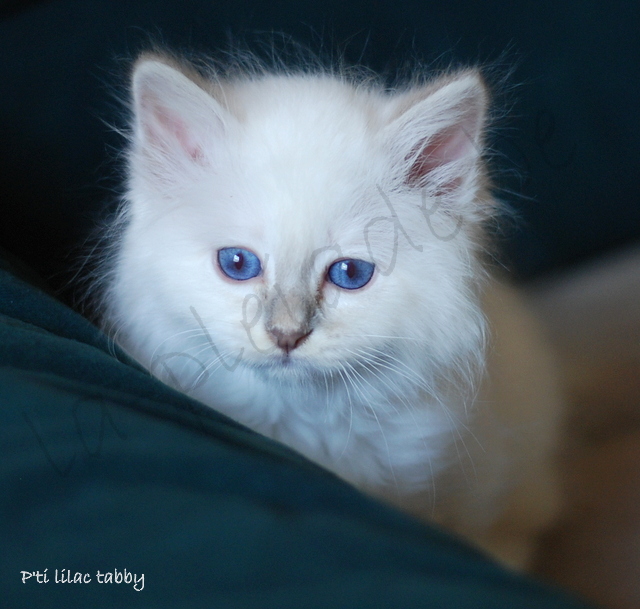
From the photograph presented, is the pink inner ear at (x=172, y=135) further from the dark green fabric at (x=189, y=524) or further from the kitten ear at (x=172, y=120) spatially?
the dark green fabric at (x=189, y=524)

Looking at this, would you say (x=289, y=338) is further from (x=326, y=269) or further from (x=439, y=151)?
(x=439, y=151)

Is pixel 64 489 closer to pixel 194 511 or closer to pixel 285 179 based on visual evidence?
pixel 194 511

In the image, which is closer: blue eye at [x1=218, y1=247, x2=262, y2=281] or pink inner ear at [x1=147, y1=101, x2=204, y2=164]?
blue eye at [x1=218, y1=247, x2=262, y2=281]

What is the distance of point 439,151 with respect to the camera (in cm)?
118

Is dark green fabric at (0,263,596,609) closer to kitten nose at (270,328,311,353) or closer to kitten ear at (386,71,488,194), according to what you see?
kitten nose at (270,328,311,353)

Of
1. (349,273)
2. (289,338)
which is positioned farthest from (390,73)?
(289,338)

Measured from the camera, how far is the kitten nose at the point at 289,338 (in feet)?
3.27

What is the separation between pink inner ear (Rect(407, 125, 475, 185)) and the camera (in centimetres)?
115

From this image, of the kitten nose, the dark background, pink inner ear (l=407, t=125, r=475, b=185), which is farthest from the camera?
the dark background

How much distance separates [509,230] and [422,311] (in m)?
0.92

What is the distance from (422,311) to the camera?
1.13m

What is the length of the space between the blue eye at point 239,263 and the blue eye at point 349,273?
0.13m

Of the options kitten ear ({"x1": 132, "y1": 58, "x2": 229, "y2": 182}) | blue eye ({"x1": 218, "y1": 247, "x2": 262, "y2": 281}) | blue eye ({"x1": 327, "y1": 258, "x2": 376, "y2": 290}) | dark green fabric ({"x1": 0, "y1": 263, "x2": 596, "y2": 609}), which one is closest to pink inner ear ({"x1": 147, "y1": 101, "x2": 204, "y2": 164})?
kitten ear ({"x1": 132, "y1": 58, "x2": 229, "y2": 182})

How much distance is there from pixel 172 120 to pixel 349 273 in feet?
1.49
